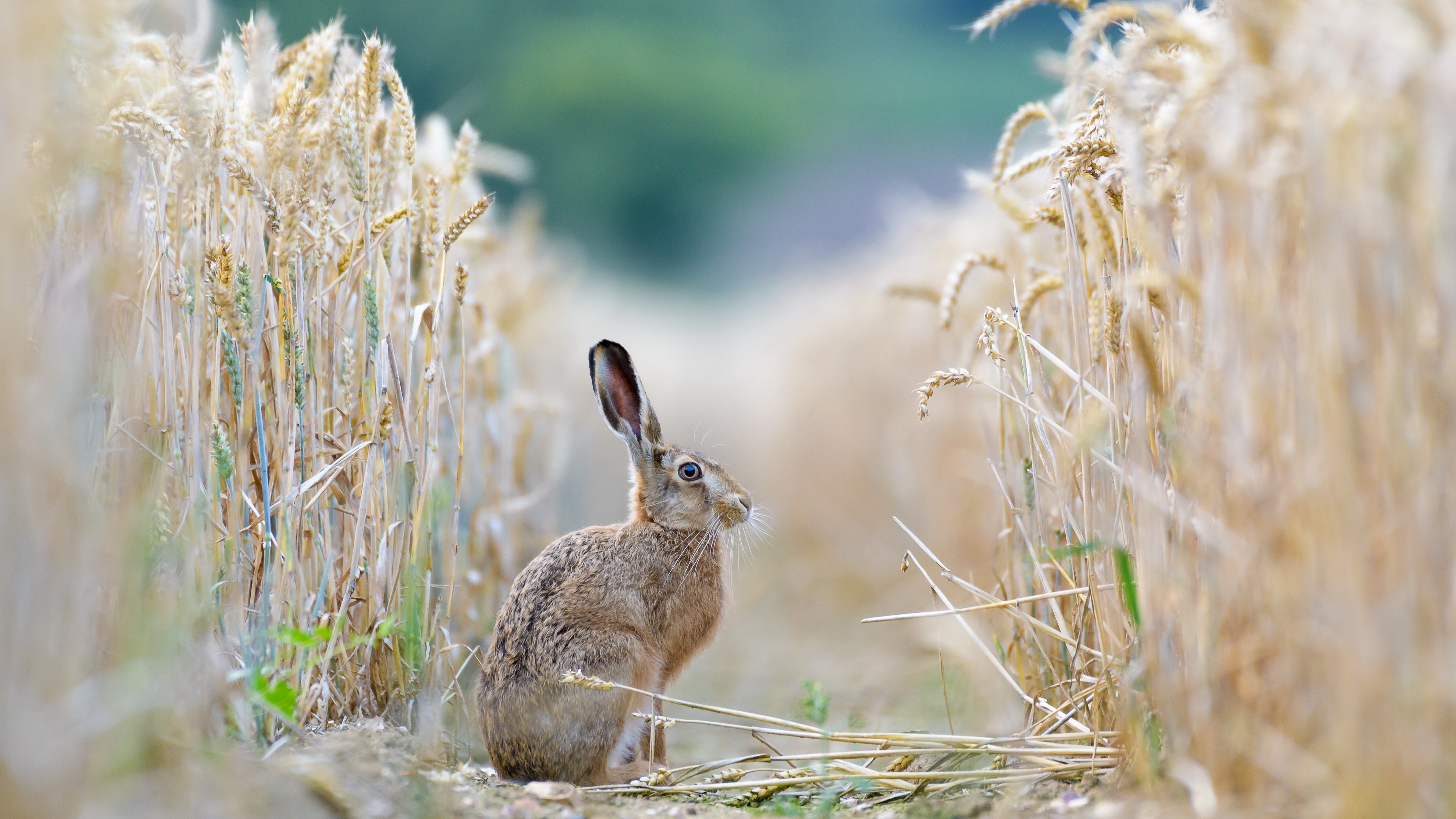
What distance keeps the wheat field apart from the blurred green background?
83.5ft

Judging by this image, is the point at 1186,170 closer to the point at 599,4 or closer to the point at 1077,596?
the point at 1077,596

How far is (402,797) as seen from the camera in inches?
98.1

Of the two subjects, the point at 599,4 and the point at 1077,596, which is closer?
the point at 1077,596

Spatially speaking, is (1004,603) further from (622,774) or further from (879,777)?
(622,774)

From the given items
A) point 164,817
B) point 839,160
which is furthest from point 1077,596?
point 839,160

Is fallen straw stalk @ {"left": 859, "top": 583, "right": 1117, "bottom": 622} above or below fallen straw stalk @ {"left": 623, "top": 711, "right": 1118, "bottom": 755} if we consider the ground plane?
above

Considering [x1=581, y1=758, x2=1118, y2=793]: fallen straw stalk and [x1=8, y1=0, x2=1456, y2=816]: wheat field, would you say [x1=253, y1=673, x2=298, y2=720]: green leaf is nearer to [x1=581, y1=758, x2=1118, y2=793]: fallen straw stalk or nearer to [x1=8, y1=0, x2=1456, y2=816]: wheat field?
[x1=8, y1=0, x2=1456, y2=816]: wheat field

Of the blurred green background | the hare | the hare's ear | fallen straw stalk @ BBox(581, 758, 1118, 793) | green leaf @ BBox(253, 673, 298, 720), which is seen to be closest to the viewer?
green leaf @ BBox(253, 673, 298, 720)

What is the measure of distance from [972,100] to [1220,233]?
37626 millimetres

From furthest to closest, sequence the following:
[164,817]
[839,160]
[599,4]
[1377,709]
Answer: [839,160], [599,4], [164,817], [1377,709]

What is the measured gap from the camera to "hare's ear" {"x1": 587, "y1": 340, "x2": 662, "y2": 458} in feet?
12.5

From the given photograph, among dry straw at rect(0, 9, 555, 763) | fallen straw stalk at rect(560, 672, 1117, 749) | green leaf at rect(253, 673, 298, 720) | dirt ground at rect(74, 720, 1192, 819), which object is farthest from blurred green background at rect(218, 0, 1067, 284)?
green leaf at rect(253, 673, 298, 720)

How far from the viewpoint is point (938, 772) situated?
3.03 meters

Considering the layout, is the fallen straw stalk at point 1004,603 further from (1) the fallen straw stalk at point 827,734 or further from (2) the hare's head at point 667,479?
(2) the hare's head at point 667,479
